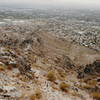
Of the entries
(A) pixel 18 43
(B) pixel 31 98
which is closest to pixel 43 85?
(B) pixel 31 98

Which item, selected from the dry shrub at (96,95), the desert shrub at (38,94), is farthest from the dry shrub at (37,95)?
the dry shrub at (96,95)

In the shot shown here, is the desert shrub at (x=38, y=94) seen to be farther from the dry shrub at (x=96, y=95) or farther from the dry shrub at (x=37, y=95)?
the dry shrub at (x=96, y=95)

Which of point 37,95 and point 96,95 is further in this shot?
point 96,95

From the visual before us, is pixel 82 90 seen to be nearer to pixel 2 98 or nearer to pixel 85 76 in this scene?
pixel 85 76

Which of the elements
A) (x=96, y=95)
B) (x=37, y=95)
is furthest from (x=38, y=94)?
(x=96, y=95)

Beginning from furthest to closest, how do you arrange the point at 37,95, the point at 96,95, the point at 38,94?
the point at 96,95 < the point at 38,94 < the point at 37,95

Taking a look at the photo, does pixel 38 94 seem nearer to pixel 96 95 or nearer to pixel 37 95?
pixel 37 95

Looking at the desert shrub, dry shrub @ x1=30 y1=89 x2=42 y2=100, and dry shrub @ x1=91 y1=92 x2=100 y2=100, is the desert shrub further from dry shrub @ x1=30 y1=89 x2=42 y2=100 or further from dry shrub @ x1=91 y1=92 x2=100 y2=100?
dry shrub @ x1=91 y1=92 x2=100 y2=100

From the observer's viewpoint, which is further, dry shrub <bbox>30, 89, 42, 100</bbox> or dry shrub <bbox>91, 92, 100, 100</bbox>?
dry shrub <bbox>91, 92, 100, 100</bbox>

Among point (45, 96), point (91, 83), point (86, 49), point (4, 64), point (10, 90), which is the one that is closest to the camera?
point (10, 90)

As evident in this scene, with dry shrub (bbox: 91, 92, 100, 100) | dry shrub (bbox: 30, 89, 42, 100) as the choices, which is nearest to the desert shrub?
dry shrub (bbox: 30, 89, 42, 100)

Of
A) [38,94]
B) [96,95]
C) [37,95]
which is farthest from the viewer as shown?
[96,95]
